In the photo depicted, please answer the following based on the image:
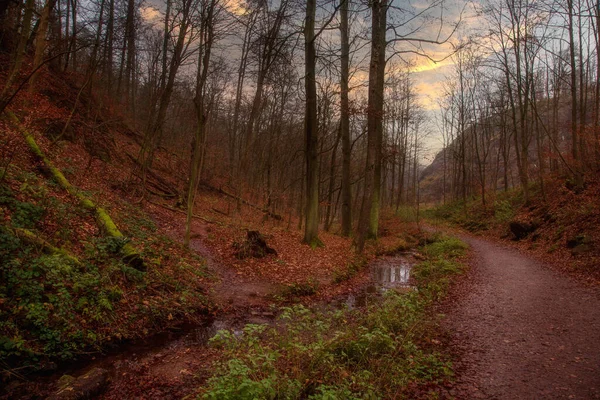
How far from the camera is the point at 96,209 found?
8523 millimetres

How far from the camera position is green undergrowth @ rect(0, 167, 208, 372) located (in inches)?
189

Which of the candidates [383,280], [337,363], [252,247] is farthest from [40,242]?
[383,280]

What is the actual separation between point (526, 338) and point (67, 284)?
7.63m

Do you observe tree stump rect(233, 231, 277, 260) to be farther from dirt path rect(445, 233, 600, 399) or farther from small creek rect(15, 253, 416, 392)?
dirt path rect(445, 233, 600, 399)

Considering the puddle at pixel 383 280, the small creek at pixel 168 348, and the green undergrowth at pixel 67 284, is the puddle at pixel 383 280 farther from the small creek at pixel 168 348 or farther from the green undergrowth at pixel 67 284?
the green undergrowth at pixel 67 284

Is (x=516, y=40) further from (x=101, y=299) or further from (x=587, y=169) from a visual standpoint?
(x=101, y=299)

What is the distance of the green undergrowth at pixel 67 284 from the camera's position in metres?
4.80

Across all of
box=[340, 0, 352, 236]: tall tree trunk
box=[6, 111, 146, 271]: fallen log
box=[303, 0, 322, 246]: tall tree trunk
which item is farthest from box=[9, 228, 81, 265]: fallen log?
box=[340, 0, 352, 236]: tall tree trunk

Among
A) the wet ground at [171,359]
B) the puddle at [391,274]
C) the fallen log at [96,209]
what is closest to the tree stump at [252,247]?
the wet ground at [171,359]

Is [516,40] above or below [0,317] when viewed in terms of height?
above

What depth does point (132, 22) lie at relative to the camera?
1977 cm

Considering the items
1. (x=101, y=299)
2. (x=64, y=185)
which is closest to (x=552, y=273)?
(x=101, y=299)

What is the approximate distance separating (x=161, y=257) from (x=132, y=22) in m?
17.3

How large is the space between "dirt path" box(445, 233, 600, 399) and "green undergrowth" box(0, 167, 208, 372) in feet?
17.0
